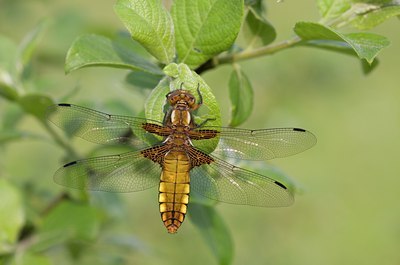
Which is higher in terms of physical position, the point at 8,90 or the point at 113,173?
the point at 8,90

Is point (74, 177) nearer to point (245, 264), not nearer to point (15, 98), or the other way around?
point (15, 98)

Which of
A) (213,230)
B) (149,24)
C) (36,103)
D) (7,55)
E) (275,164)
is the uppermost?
(275,164)

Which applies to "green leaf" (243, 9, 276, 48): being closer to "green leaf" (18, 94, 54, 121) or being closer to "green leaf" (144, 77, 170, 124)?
"green leaf" (144, 77, 170, 124)

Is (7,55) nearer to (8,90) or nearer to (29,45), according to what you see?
(29,45)

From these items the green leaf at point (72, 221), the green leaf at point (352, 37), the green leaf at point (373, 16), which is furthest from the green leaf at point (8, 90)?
the green leaf at point (373, 16)

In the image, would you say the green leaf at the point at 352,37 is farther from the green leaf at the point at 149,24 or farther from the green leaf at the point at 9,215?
the green leaf at the point at 9,215

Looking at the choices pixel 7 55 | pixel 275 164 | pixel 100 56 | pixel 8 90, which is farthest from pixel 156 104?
pixel 275 164
